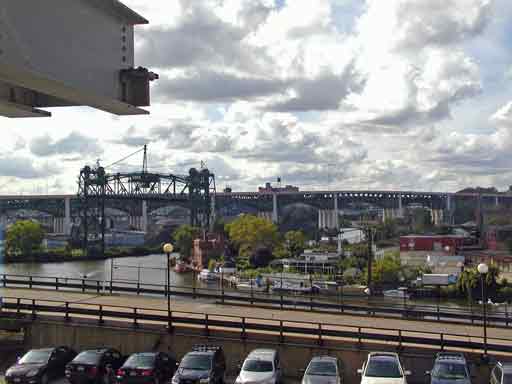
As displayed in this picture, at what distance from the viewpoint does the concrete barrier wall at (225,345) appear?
14211 mm

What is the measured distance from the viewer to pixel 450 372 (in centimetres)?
1220

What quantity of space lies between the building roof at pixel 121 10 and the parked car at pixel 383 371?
25.4 feet

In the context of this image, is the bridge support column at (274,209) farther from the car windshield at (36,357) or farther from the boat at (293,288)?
the car windshield at (36,357)

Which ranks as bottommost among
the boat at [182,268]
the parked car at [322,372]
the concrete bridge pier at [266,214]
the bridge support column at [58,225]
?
the boat at [182,268]

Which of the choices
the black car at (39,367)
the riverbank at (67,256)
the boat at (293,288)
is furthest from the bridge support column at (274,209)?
the black car at (39,367)

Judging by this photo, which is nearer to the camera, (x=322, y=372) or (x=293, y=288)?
(x=322, y=372)

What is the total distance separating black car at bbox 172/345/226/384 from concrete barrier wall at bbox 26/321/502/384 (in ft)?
4.17

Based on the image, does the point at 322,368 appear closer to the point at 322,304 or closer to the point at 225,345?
the point at 225,345

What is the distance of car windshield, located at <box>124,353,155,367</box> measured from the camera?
13.2 m

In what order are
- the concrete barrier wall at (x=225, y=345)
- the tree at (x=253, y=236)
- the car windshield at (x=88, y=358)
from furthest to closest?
the tree at (x=253, y=236) < the concrete barrier wall at (x=225, y=345) < the car windshield at (x=88, y=358)

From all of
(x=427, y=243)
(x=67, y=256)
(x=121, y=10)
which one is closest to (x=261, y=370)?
(x=121, y=10)

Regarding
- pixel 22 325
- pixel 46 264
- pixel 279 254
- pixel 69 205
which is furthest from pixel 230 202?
pixel 22 325

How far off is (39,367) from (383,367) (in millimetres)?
7305

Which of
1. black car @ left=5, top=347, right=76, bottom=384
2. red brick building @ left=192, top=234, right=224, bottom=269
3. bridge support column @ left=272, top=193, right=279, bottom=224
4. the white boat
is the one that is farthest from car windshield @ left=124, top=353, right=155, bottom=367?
bridge support column @ left=272, top=193, right=279, bottom=224
